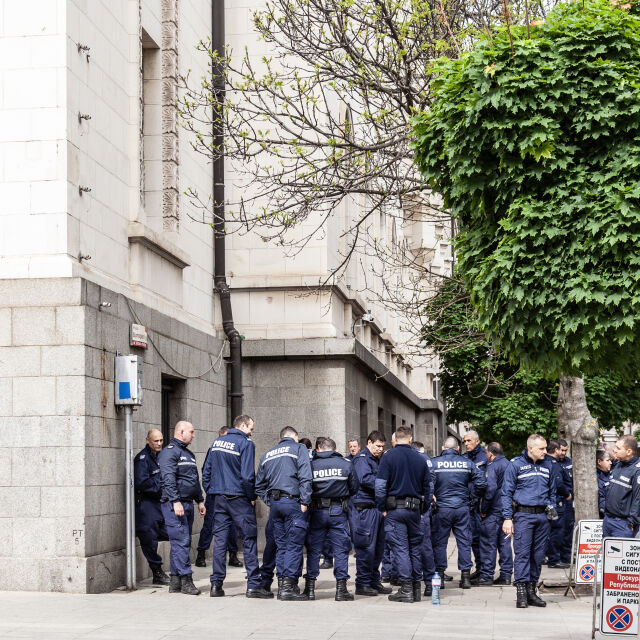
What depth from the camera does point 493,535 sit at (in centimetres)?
1402

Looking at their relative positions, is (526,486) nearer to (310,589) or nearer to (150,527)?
(310,589)

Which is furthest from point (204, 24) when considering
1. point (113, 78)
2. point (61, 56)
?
point (61, 56)

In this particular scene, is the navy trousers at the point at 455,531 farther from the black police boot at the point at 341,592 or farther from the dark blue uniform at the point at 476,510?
the black police boot at the point at 341,592

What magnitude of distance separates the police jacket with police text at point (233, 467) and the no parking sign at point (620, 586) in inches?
170

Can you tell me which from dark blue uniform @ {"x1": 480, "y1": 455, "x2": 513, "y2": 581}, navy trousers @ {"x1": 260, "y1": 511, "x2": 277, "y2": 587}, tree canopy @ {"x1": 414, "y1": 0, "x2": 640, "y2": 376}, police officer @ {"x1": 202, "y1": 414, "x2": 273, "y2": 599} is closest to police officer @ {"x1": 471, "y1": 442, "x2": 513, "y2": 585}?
dark blue uniform @ {"x1": 480, "y1": 455, "x2": 513, "y2": 581}

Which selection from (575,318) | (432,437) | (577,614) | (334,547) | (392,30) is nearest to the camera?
(575,318)

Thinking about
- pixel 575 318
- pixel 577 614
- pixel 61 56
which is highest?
pixel 61 56

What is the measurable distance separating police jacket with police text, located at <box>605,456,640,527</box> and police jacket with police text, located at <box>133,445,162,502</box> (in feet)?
16.2

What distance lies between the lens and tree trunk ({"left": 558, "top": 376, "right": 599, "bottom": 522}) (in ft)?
45.4

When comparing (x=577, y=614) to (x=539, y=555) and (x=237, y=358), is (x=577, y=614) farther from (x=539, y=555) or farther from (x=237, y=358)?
(x=237, y=358)

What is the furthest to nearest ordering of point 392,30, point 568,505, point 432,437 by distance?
point 432,437, point 568,505, point 392,30

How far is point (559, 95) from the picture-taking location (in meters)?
7.26

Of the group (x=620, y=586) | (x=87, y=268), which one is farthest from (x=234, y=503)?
(x=620, y=586)

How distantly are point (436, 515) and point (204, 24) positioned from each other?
8903 mm
